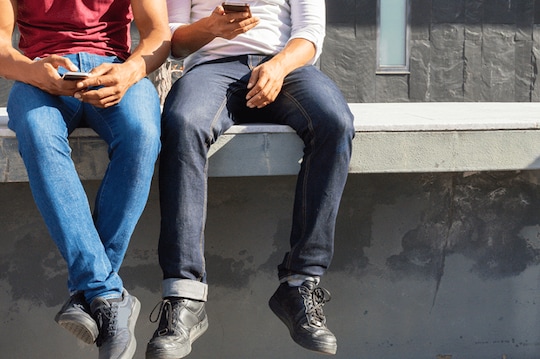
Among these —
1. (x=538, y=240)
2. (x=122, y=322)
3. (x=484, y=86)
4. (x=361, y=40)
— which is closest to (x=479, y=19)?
(x=484, y=86)

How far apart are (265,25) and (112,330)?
1412mm

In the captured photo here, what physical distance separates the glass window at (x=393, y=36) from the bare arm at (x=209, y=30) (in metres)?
6.47

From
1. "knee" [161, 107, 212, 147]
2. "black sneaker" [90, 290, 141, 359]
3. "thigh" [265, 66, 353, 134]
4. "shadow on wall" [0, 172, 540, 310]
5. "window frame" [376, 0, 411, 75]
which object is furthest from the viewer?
"window frame" [376, 0, 411, 75]

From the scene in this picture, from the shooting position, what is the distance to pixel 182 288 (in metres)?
2.64

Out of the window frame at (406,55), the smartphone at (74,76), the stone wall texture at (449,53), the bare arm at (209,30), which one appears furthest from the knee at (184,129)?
the window frame at (406,55)

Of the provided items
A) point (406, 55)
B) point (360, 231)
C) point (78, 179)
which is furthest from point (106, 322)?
point (406, 55)

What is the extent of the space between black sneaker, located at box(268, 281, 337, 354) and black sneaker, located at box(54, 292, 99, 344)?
2.19 ft

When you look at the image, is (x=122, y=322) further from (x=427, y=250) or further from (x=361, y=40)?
(x=361, y=40)

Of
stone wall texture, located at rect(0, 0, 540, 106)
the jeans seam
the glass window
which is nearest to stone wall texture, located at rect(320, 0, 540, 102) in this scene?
stone wall texture, located at rect(0, 0, 540, 106)

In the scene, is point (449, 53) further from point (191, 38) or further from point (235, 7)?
point (235, 7)

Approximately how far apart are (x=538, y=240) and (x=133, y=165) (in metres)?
1.95

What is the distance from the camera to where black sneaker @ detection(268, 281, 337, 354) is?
2.69 m

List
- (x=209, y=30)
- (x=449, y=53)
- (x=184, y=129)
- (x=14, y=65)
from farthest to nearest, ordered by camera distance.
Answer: (x=449, y=53), (x=209, y=30), (x=14, y=65), (x=184, y=129)

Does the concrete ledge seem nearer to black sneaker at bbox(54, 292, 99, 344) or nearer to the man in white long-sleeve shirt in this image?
the man in white long-sleeve shirt
